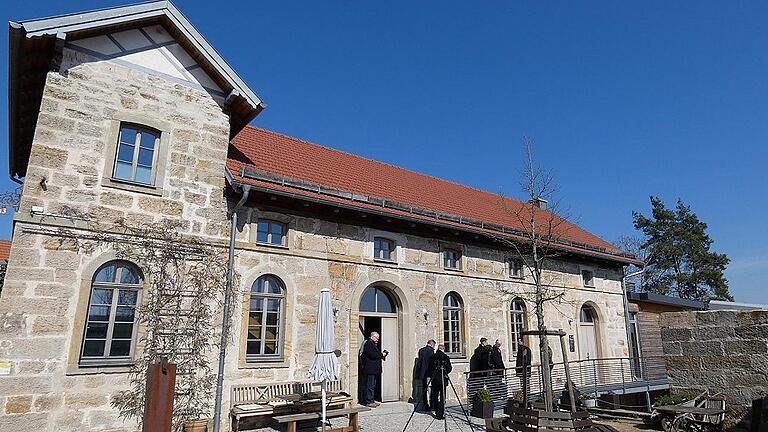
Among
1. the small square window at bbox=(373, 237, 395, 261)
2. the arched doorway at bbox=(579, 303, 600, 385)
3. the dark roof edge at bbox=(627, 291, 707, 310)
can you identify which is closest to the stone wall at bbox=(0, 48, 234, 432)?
the small square window at bbox=(373, 237, 395, 261)

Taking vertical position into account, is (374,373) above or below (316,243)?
below

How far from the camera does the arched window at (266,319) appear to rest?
986 cm

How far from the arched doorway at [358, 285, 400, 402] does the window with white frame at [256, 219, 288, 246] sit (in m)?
2.53

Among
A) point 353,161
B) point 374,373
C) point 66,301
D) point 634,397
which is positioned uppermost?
point 353,161

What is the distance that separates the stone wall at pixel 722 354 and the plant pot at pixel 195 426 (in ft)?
24.6

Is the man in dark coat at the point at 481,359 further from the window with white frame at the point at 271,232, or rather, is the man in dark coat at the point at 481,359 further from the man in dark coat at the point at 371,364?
the window with white frame at the point at 271,232

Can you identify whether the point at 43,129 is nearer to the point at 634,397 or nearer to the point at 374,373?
the point at 374,373

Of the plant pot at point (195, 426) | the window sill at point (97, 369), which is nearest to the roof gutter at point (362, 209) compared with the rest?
the window sill at point (97, 369)

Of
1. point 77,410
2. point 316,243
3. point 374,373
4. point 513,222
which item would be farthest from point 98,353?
point 513,222

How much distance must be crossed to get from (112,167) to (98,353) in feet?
10.9

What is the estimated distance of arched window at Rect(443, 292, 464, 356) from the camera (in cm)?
1317

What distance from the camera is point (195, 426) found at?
8.54 meters

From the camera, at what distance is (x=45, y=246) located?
26.4 feet

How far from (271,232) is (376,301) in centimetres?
332
